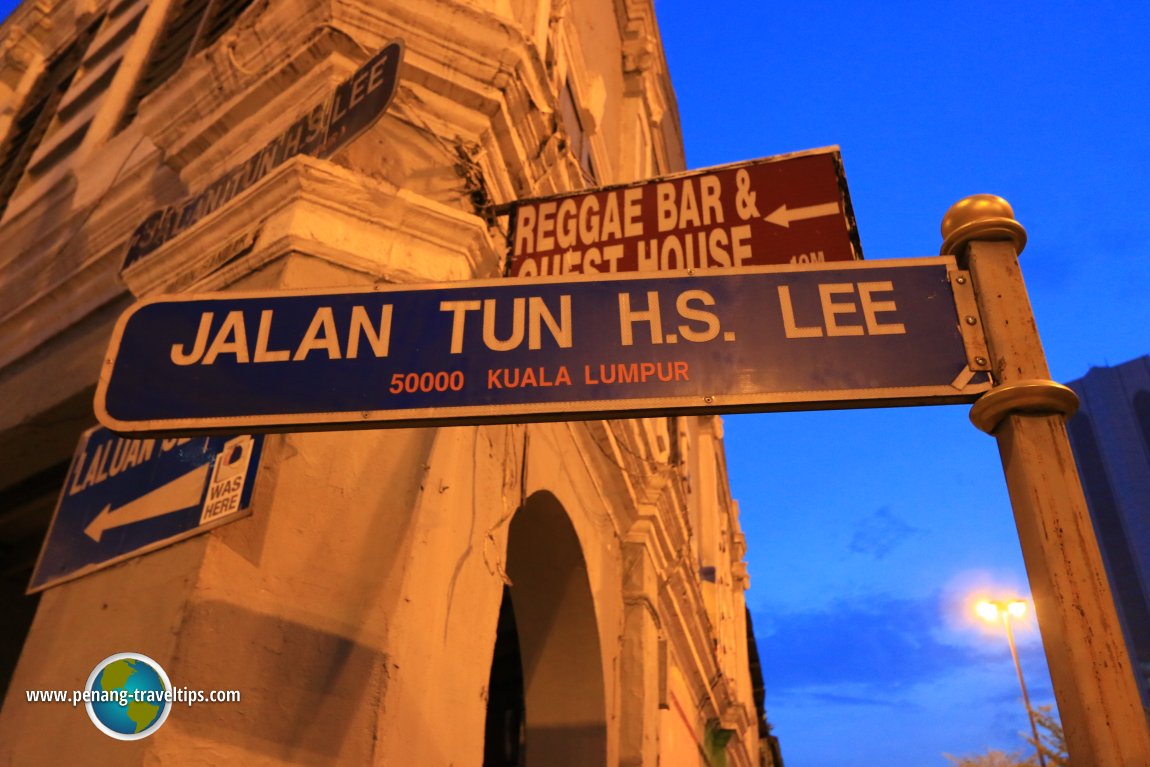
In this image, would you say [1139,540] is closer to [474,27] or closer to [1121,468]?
[1121,468]

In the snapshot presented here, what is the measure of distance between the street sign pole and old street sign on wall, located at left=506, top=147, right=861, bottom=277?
3.09ft

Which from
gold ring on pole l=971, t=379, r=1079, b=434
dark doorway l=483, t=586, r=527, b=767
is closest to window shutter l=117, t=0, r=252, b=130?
dark doorway l=483, t=586, r=527, b=767

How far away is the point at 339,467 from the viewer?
307 centimetres

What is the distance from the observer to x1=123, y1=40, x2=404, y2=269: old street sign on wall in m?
2.75

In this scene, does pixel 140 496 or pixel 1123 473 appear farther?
pixel 1123 473

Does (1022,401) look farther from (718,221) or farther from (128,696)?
(128,696)

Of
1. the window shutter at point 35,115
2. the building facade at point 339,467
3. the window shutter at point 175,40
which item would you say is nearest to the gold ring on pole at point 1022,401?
the building facade at point 339,467

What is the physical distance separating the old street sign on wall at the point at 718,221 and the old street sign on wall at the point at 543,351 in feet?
2.99

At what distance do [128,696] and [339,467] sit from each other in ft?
3.19

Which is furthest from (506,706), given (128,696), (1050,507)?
(1050,507)

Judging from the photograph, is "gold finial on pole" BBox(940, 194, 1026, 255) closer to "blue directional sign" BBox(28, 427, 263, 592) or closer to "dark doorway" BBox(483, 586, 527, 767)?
"blue directional sign" BBox(28, 427, 263, 592)

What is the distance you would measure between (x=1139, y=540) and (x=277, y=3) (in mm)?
106449

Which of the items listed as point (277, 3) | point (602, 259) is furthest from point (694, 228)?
point (277, 3)

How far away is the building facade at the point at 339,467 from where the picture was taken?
2711mm
